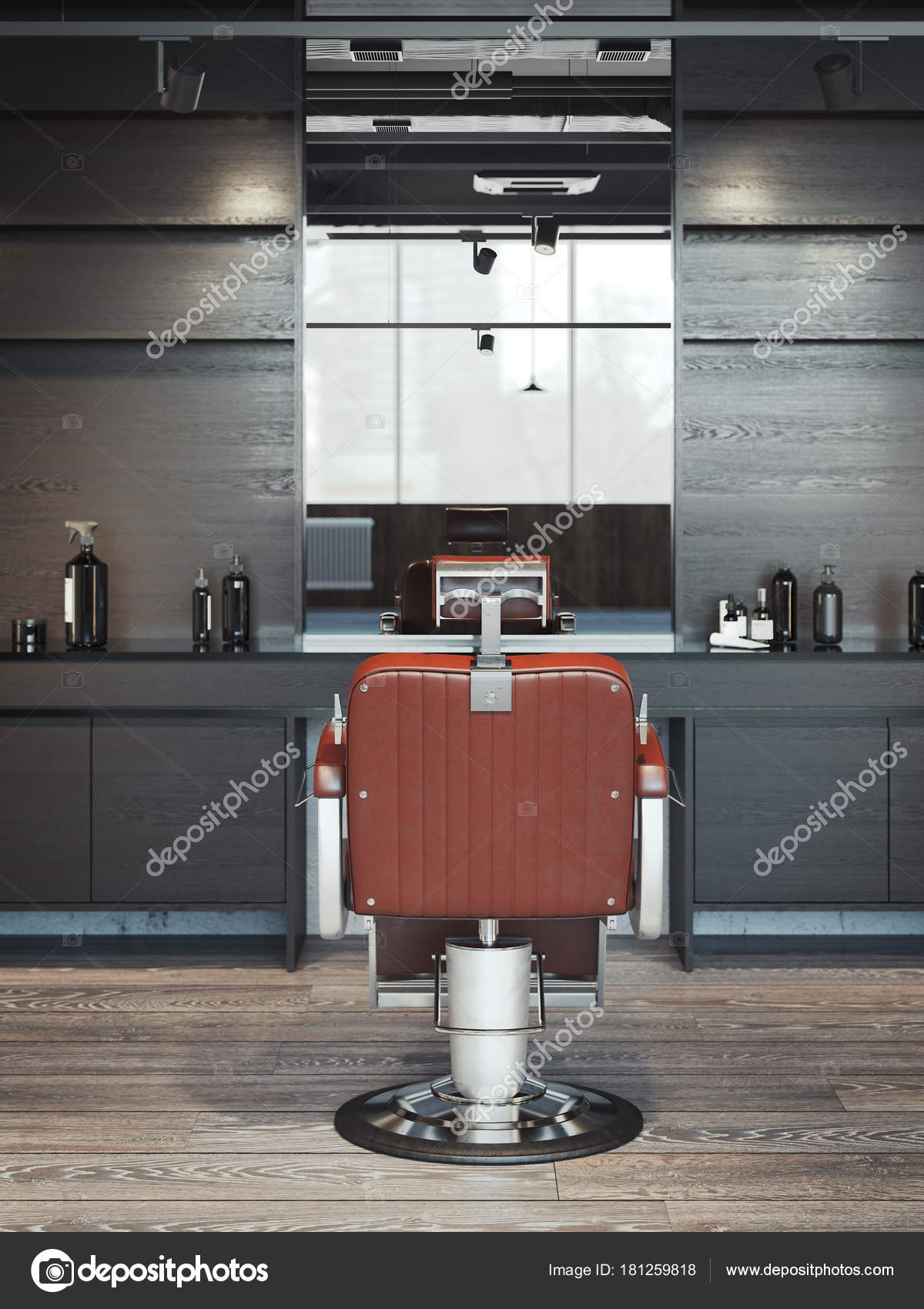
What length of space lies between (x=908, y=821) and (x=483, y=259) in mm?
2251

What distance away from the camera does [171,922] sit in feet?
13.3

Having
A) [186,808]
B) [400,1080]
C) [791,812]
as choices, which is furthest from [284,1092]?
[791,812]

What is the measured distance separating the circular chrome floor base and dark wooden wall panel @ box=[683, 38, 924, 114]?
2953mm

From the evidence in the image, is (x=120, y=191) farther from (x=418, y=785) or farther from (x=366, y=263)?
(x=418, y=785)

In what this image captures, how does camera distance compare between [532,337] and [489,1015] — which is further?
[532,337]

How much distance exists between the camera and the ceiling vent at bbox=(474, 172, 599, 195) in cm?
421

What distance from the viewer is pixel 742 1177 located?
2.33 m

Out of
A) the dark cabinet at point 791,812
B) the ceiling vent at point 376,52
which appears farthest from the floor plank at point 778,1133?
the ceiling vent at point 376,52

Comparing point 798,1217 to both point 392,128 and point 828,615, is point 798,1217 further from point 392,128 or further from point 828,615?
point 392,128

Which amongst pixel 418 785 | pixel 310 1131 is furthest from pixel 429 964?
pixel 418 785

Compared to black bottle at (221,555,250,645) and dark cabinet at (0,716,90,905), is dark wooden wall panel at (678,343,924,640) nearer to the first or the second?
black bottle at (221,555,250,645)

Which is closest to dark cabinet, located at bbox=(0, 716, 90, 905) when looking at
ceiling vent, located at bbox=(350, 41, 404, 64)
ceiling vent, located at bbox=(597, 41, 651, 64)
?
ceiling vent, located at bbox=(350, 41, 404, 64)

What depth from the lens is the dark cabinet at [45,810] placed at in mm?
3736
